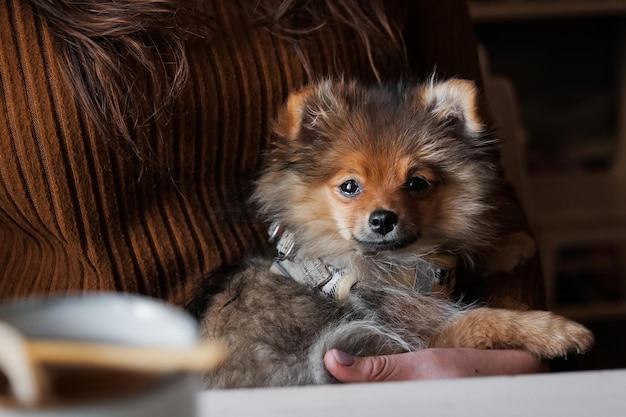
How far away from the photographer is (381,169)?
3.53 feet

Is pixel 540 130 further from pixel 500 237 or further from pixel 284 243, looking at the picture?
pixel 284 243

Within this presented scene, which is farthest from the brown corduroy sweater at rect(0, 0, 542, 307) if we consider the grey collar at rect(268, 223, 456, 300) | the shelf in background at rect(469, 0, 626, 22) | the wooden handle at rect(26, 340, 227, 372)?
the shelf in background at rect(469, 0, 626, 22)

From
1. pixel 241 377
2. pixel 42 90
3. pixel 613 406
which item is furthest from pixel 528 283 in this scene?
pixel 42 90

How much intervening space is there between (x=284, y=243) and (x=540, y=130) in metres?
2.13

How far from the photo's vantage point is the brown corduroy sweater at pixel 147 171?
106 centimetres

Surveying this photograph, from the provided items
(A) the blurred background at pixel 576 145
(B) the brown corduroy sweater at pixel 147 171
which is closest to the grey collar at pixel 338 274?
(B) the brown corduroy sweater at pixel 147 171

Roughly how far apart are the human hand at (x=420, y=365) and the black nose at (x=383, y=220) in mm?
180

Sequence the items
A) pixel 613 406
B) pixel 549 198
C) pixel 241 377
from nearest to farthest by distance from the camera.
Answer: pixel 613 406 < pixel 241 377 < pixel 549 198

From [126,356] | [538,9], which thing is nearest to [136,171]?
[126,356]

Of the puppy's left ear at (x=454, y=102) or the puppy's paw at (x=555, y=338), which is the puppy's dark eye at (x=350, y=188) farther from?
the puppy's paw at (x=555, y=338)

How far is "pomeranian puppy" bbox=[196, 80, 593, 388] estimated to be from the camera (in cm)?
102

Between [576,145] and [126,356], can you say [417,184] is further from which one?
[576,145]

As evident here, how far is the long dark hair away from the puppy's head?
0.18 metres

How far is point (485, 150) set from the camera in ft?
3.84
